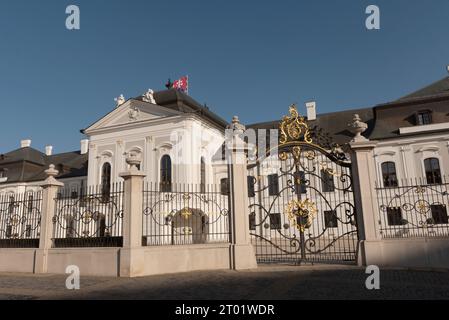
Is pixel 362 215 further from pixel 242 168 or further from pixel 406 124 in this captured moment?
pixel 406 124

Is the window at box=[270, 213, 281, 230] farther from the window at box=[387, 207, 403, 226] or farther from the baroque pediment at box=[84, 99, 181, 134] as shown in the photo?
the baroque pediment at box=[84, 99, 181, 134]

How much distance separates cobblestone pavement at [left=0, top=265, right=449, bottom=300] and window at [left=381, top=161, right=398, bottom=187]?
1955cm

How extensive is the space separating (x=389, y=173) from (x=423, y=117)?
462cm

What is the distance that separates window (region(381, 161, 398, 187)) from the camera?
26.0 meters

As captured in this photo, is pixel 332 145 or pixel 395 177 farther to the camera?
pixel 395 177

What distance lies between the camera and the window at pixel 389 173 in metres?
26.0

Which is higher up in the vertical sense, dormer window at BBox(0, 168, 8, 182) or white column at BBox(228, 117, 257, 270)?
dormer window at BBox(0, 168, 8, 182)

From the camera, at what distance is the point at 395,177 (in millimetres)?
26078

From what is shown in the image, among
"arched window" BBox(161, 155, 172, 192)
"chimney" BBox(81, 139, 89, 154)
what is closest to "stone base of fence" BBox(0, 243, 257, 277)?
"arched window" BBox(161, 155, 172, 192)

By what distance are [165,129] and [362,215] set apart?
67.5ft

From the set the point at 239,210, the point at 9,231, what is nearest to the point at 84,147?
the point at 9,231
